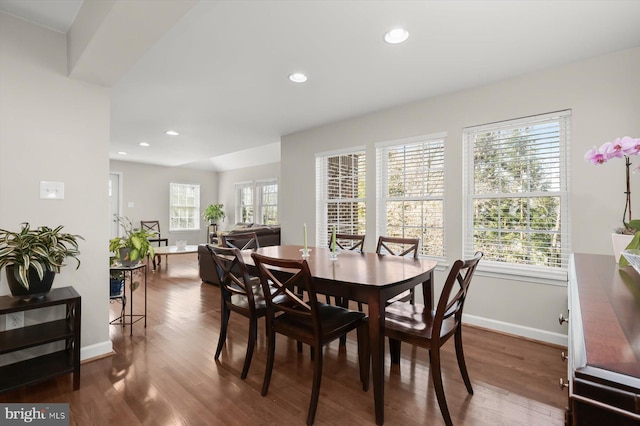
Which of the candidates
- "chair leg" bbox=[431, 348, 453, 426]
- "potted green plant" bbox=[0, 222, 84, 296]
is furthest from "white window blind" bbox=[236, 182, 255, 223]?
"chair leg" bbox=[431, 348, 453, 426]

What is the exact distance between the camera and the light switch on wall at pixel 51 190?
214 centimetres

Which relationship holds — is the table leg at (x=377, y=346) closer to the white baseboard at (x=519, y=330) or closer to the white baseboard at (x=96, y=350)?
the white baseboard at (x=519, y=330)

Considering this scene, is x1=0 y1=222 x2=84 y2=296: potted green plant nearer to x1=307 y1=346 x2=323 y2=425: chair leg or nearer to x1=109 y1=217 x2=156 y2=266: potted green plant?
x1=109 y1=217 x2=156 y2=266: potted green plant

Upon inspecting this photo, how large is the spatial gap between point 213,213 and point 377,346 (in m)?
8.09

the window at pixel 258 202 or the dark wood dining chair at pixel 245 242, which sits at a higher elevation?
the window at pixel 258 202

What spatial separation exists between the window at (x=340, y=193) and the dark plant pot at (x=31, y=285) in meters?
3.13

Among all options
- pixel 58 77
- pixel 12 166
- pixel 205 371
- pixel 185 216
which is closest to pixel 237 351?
pixel 205 371

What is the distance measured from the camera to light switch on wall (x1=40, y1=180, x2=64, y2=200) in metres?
2.14

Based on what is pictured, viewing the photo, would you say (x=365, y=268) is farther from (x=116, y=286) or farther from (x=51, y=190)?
(x=116, y=286)

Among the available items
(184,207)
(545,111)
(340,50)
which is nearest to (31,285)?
(340,50)

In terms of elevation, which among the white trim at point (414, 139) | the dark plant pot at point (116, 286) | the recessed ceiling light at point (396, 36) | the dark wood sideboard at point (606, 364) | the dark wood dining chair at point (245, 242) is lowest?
the dark plant pot at point (116, 286)

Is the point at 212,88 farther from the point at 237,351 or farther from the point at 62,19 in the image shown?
the point at 237,351

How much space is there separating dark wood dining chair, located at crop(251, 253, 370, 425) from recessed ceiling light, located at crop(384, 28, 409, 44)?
5.59 feet

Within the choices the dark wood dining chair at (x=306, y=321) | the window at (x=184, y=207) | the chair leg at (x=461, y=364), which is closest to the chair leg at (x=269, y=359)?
the dark wood dining chair at (x=306, y=321)
